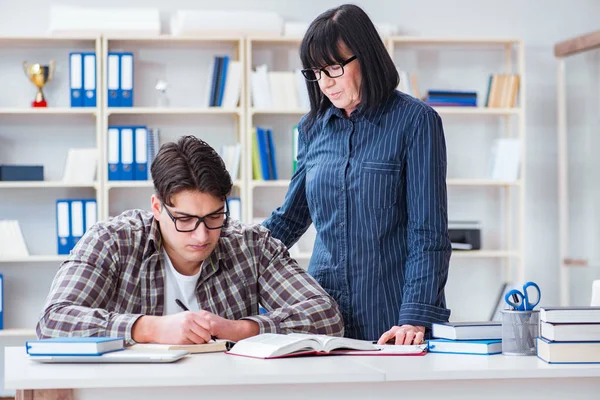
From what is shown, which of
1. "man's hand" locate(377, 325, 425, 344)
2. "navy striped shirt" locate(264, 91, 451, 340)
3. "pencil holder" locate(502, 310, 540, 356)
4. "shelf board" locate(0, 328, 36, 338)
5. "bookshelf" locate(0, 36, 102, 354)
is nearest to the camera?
"pencil holder" locate(502, 310, 540, 356)

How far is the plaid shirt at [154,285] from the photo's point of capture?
1794mm

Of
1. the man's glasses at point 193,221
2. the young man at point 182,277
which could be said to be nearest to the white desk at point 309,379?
the young man at point 182,277

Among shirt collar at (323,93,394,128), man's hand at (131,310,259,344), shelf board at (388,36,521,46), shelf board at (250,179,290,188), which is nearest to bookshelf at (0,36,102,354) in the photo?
shelf board at (250,179,290,188)

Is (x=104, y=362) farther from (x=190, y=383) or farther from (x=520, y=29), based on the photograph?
(x=520, y=29)

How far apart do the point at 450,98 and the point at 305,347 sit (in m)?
3.17

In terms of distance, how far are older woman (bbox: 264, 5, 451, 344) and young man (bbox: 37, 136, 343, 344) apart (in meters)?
0.10

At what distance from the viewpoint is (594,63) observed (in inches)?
186

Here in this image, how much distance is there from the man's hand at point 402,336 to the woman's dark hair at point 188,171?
0.45 meters

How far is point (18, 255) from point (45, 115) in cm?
73

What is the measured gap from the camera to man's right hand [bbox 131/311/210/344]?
1731 millimetres

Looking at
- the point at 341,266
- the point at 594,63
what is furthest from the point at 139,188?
the point at 341,266

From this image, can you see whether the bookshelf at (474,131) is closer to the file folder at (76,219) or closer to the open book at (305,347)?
the file folder at (76,219)

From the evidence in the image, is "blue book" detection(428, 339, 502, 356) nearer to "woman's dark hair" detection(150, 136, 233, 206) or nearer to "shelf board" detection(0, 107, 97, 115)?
"woman's dark hair" detection(150, 136, 233, 206)

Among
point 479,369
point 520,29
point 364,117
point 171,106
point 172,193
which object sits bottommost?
point 479,369
